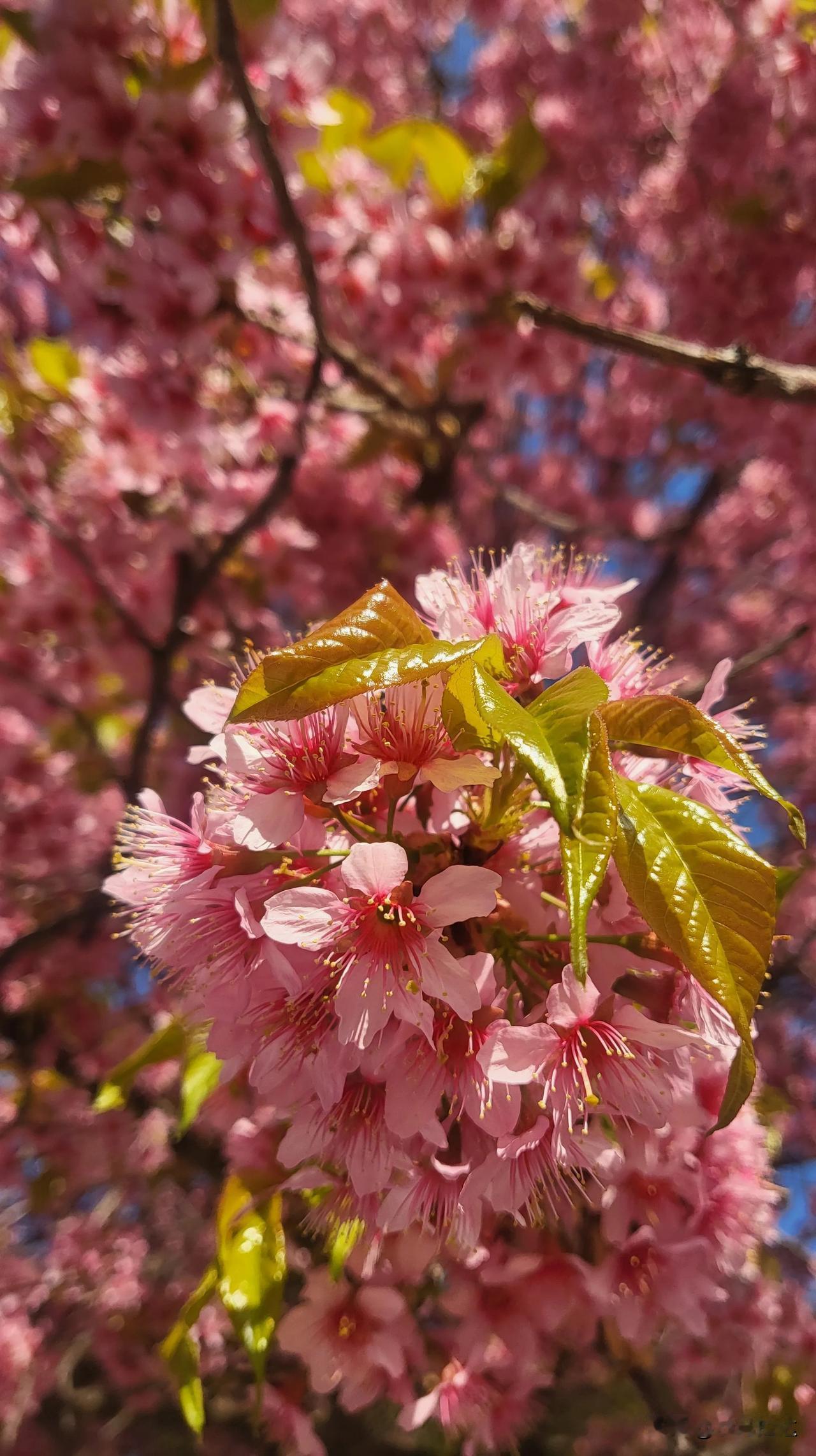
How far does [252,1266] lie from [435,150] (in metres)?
3.19

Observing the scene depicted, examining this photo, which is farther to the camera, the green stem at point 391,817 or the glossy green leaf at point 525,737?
the green stem at point 391,817

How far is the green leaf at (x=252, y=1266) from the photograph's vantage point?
107 centimetres

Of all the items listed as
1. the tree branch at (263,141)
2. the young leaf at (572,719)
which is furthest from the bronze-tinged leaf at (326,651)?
the tree branch at (263,141)

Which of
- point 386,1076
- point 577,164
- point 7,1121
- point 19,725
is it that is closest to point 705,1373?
point 386,1076

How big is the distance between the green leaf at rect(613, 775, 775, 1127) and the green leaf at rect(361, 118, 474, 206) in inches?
109

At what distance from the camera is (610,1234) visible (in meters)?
1.15

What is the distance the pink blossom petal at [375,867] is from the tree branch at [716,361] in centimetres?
104

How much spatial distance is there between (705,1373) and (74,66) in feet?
12.6

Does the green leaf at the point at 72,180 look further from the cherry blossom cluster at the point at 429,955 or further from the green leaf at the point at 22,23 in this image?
the cherry blossom cluster at the point at 429,955

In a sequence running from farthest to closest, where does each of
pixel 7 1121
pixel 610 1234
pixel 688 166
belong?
pixel 7 1121
pixel 688 166
pixel 610 1234

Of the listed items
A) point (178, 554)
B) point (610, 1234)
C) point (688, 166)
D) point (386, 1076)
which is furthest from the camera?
point (688, 166)

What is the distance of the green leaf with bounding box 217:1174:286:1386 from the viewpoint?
42.1 inches

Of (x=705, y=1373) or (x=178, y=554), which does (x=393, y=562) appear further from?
(x=705, y=1373)

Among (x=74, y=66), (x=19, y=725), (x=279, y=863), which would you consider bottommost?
(x=279, y=863)
